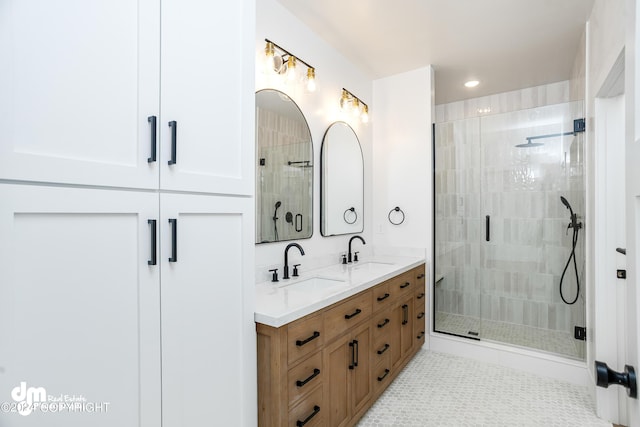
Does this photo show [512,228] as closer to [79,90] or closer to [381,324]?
[381,324]

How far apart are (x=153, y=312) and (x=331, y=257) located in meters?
1.82

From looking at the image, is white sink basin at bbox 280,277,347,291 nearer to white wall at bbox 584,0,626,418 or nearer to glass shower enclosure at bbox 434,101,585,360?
glass shower enclosure at bbox 434,101,585,360

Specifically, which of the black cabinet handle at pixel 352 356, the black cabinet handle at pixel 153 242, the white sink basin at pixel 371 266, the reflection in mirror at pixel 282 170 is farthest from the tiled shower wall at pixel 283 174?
the black cabinet handle at pixel 153 242

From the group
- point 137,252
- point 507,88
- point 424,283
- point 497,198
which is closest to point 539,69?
point 507,88

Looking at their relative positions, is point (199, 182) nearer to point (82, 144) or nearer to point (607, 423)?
point (82, 144)

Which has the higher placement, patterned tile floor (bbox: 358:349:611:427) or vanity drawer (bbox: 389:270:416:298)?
vanity drawer (bbox: 389:270:416:298)

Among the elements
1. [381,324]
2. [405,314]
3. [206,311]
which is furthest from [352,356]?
[206,311]

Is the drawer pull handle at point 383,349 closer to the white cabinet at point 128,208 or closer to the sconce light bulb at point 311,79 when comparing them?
the white cabinet at point 128,208

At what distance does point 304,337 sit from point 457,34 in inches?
99.9

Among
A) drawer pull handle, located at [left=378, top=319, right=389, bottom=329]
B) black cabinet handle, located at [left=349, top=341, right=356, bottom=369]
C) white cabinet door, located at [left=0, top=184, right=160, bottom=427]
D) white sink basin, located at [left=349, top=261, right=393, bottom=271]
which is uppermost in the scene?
white cabinet door, located at [left=0, top=184, right=160, bottom=427]

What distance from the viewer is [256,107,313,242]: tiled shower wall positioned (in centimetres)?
206

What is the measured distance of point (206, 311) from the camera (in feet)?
3.75

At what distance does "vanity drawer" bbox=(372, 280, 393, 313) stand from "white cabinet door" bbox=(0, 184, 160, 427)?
140 centimetres

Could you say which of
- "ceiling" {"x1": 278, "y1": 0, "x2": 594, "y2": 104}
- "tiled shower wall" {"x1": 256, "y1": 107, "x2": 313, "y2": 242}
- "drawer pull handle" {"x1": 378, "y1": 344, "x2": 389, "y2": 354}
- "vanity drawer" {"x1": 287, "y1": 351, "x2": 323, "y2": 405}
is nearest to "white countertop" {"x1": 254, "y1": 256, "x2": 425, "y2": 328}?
"vanity drawer" {"x1": 287, "y1": 351, "x2": 323, "y2": 405}
